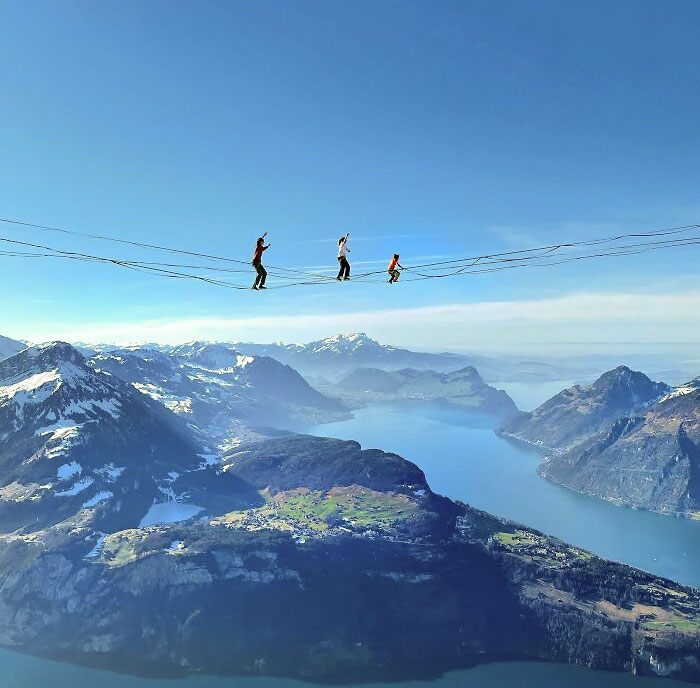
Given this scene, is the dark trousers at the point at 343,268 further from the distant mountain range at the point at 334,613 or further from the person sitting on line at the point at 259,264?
the distant mountain range at the point at 334,613

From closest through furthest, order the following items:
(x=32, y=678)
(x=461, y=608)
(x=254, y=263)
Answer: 1. (x=254, y=263)
2. (x=32, y=678)
3. (x=461, y=608)

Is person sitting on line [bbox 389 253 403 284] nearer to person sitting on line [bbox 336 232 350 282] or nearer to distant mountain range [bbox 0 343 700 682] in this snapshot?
person sitting on line [bbox 336 232 350 282]

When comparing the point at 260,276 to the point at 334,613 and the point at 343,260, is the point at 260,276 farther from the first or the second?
the point at 334,613

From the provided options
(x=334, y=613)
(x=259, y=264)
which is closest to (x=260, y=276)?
(x=259, y=264)

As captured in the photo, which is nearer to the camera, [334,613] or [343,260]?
[343,260]

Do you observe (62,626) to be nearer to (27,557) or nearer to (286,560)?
(27,557)

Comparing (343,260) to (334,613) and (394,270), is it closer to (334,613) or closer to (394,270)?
(394,270)

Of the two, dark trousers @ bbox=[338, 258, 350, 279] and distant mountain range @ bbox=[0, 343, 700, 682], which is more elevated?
dark trousers @ bbox=[338, 258, 350, 279]

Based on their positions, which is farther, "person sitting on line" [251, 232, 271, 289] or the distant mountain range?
the distant mountain range

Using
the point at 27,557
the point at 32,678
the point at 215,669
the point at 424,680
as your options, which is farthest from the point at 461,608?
the point at 27,557

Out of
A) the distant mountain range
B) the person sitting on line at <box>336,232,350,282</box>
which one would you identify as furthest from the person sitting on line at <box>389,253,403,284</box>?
the distant mountain range

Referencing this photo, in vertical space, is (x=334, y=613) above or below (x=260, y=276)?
below
